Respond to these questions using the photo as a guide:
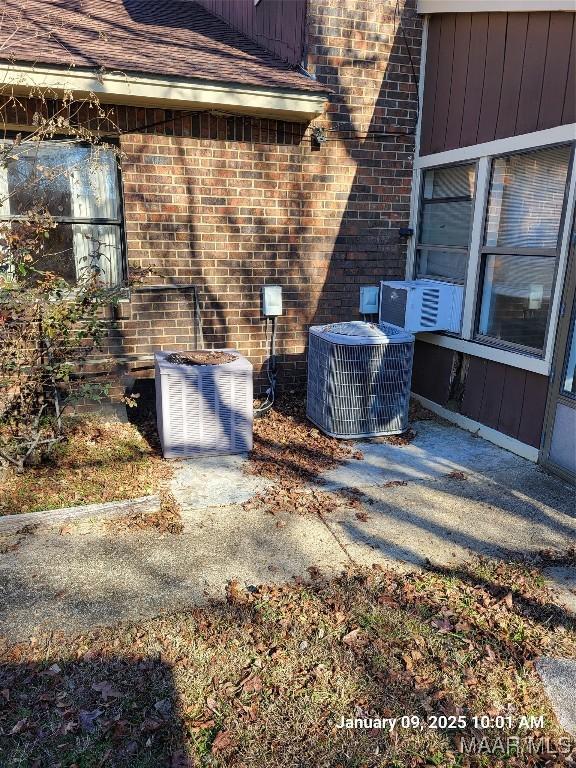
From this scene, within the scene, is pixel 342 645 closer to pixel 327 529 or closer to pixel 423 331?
pixel 327 529

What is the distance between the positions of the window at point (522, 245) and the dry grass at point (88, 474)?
3366mm

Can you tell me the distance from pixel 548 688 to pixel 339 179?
17.0 feet

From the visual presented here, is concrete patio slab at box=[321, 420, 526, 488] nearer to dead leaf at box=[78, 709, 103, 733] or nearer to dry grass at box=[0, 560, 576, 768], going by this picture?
dry grass at box=[0, 560, 576, 768]

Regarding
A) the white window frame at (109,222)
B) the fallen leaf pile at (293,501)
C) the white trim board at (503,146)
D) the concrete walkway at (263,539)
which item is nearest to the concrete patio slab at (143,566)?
the concrete walkway at (263,539)

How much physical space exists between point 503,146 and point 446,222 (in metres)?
1.13

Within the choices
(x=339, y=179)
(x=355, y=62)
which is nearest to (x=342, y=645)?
(x=339, y=179)

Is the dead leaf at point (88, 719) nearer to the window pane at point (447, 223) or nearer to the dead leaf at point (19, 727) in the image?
the dead leaf at point (19, 727)

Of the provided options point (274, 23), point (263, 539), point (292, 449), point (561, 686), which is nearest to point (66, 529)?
point (263, 539)

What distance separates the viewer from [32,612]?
281 cm

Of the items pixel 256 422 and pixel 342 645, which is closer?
pixel 342 645

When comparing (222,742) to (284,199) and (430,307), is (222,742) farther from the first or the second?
(284,199)

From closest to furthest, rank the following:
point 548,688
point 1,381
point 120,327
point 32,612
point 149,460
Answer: point 548,688, point 32,612, point 1,381, point 149,460, point 120,327

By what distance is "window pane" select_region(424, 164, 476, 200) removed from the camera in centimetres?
546

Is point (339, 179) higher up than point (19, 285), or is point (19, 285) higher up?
point (339, 179)
